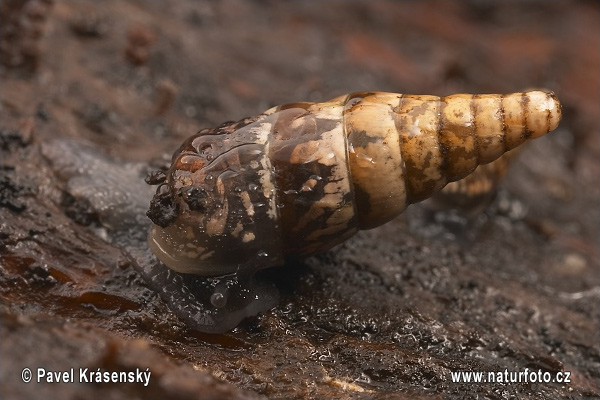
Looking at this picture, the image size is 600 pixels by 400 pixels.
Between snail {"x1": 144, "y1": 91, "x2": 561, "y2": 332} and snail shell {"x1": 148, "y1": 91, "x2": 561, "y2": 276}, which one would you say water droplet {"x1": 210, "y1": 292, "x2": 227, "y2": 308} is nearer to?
snail {"x1": 144, "y1": 91, "x2": 561, "y2": 332}

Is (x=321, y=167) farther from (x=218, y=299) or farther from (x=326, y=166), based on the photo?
(x=218, y=299)

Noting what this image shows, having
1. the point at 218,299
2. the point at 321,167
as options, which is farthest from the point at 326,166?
the point at 218,299

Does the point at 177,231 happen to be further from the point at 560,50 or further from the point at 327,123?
the point at 560,50

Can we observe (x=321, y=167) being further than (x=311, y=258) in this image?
No

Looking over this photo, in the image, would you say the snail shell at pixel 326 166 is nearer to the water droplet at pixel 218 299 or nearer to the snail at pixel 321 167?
the snail at pixel 321 167

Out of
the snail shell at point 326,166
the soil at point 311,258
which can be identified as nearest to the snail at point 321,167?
the snail shell at point 326,166

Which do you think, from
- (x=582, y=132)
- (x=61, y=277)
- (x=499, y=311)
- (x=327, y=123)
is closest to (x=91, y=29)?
(x=61, y=277)
